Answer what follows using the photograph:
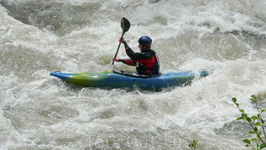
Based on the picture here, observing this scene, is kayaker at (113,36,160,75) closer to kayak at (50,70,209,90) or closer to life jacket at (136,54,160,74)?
life jacket at (136,54,160,74)

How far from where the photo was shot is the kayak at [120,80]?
5.48 m

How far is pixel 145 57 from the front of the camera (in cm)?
545

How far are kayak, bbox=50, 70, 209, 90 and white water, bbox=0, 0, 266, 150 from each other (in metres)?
0.14

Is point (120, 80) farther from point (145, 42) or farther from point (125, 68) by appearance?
point (125, 68)

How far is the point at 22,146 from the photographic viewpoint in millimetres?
3580

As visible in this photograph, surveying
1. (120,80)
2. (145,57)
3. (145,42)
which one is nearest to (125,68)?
(120,80)

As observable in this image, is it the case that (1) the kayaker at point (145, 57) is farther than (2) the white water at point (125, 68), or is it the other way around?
(1) the kayaker at point (145, 57)

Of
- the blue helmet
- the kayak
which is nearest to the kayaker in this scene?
the blue helmet

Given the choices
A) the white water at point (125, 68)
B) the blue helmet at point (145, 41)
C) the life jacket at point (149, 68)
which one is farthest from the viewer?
the life jacket at point (149, 68)

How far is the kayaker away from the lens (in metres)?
5.43

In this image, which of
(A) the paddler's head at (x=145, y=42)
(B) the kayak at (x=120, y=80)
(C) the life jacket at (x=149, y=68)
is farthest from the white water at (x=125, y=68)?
(A) the paddler's head at (x=145, y=42)

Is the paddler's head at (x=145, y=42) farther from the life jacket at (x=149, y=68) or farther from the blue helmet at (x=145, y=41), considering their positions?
the life jacket at (x=149, y=68)

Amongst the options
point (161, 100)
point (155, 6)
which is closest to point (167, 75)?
point (161, 100)

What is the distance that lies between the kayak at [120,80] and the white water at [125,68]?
136mm
